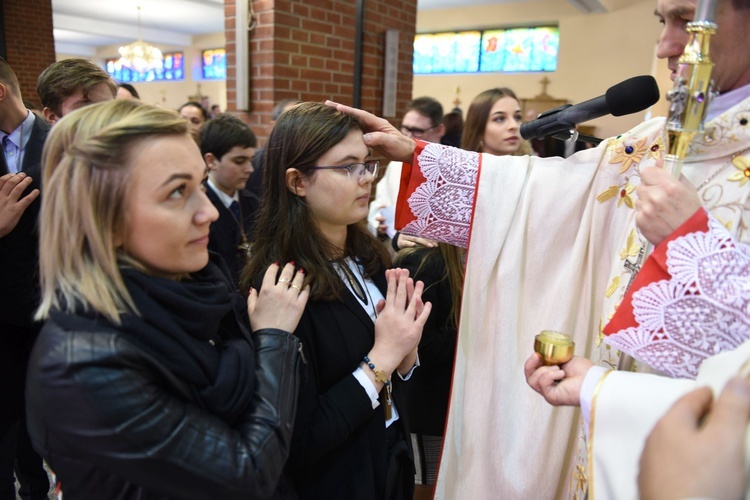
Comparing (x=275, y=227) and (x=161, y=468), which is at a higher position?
(x=275, y=227)

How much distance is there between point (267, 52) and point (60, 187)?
310 centimetres

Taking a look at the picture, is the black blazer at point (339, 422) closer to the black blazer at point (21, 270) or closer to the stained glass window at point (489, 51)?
the black blazer at point (21, 270)

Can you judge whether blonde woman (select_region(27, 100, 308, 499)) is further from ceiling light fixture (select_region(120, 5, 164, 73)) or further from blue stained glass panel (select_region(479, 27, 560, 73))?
ceiling light fixture (select_region(120, 5, 164, 73))

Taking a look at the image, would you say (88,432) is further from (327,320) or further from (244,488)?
(327,320)

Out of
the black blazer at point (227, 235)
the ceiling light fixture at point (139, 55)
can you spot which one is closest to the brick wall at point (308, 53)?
the black blazer at point (227, 235)

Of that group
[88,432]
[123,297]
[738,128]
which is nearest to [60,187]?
[123,297]

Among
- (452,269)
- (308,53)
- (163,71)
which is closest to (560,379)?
(452,269)

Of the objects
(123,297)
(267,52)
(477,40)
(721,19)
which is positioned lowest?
(123,297)

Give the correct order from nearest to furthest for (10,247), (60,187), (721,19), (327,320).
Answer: (60,187) < (721,19) < (327,320) < (10,247)

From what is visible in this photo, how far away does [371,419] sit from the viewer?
1.34 meters

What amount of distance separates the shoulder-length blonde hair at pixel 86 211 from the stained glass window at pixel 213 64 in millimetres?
15487

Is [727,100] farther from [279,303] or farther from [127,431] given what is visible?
[127,431]

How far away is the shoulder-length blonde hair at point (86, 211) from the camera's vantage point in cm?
86

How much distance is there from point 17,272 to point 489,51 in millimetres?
10156
